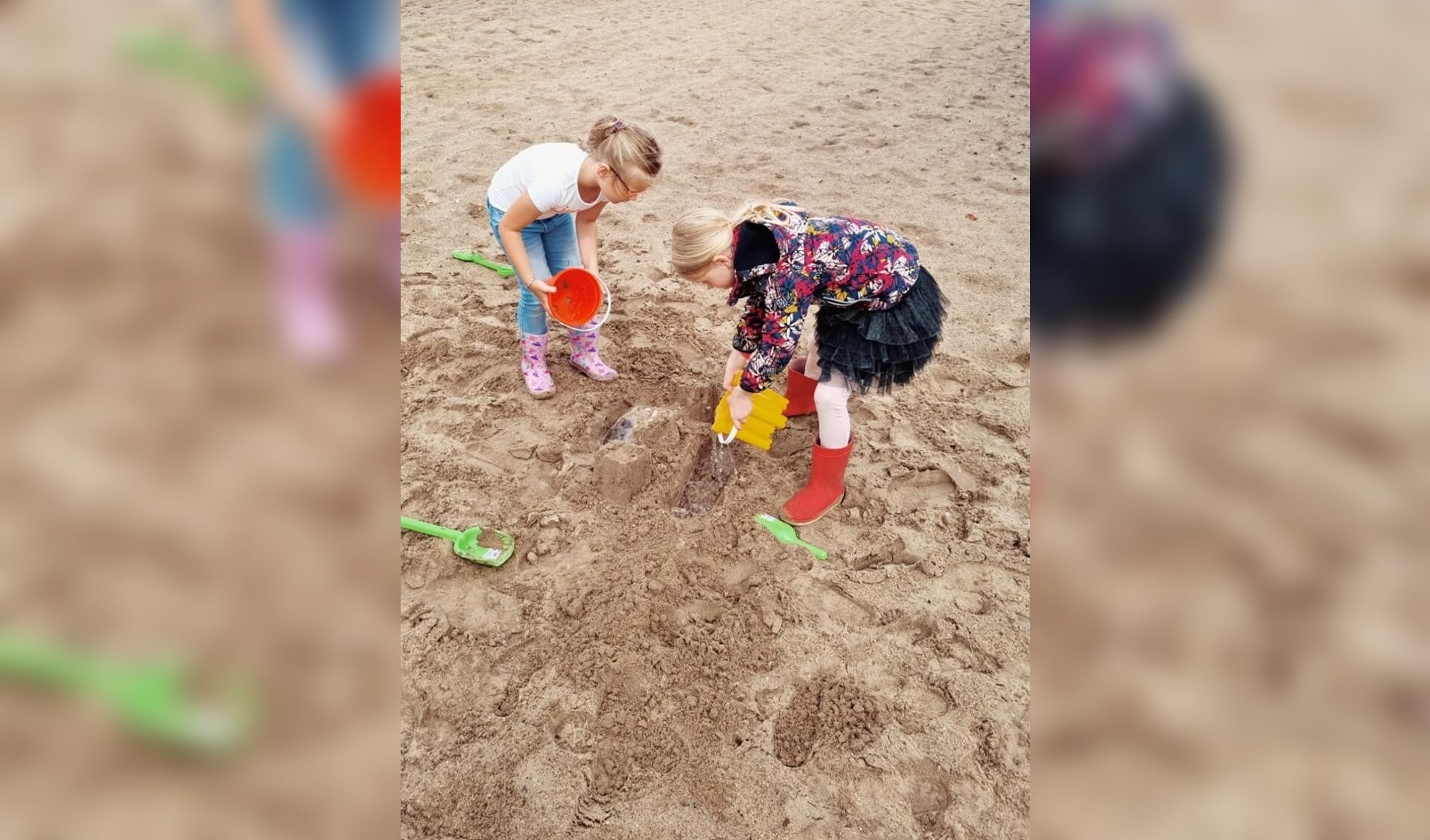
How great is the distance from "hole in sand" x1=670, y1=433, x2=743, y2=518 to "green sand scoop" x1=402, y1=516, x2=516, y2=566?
1.69 feet

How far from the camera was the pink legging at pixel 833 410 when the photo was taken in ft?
7.94

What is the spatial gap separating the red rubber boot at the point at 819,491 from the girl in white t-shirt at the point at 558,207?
0.95 metres

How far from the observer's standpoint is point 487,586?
2.32m

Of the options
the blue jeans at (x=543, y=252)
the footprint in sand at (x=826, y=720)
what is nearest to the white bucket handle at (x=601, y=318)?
the blue jeans at (x=543, y=252)
